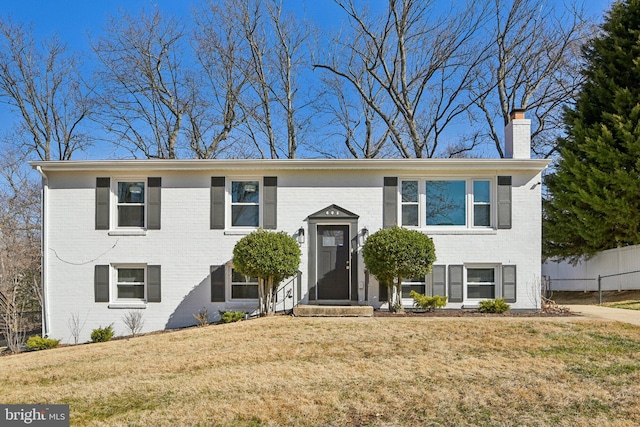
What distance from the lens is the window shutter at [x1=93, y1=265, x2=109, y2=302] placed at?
10.9 m

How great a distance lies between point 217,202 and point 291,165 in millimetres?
2310

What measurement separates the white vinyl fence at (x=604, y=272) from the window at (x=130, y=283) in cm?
1555

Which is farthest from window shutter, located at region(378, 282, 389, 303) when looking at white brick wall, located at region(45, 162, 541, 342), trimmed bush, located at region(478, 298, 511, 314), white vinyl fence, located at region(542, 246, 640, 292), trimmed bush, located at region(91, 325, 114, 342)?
white vinyl fence, located at region(542, 246, 640, 292)

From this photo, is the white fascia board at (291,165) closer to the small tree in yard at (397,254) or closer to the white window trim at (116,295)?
the small tree in yard at (397,254)

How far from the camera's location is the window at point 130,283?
11102mm

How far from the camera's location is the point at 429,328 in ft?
27.5

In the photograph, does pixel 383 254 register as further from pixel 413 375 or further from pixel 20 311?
pixel 20 311

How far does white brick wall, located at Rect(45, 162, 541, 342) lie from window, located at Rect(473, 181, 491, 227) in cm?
30

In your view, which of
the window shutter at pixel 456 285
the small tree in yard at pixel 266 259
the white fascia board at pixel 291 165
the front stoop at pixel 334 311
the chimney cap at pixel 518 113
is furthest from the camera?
the chimney cap at pixel 518 113

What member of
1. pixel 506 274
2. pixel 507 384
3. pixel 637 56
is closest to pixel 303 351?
pixel 507 384

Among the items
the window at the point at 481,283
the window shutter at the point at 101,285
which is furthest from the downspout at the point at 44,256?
the window at the point at 481,283

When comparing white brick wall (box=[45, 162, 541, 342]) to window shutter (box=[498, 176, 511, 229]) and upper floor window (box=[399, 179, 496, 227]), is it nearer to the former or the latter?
window shutter (box=[498, 176, 511, 229])

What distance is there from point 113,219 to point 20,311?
11.9 ft

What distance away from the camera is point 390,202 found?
36.1 feet
